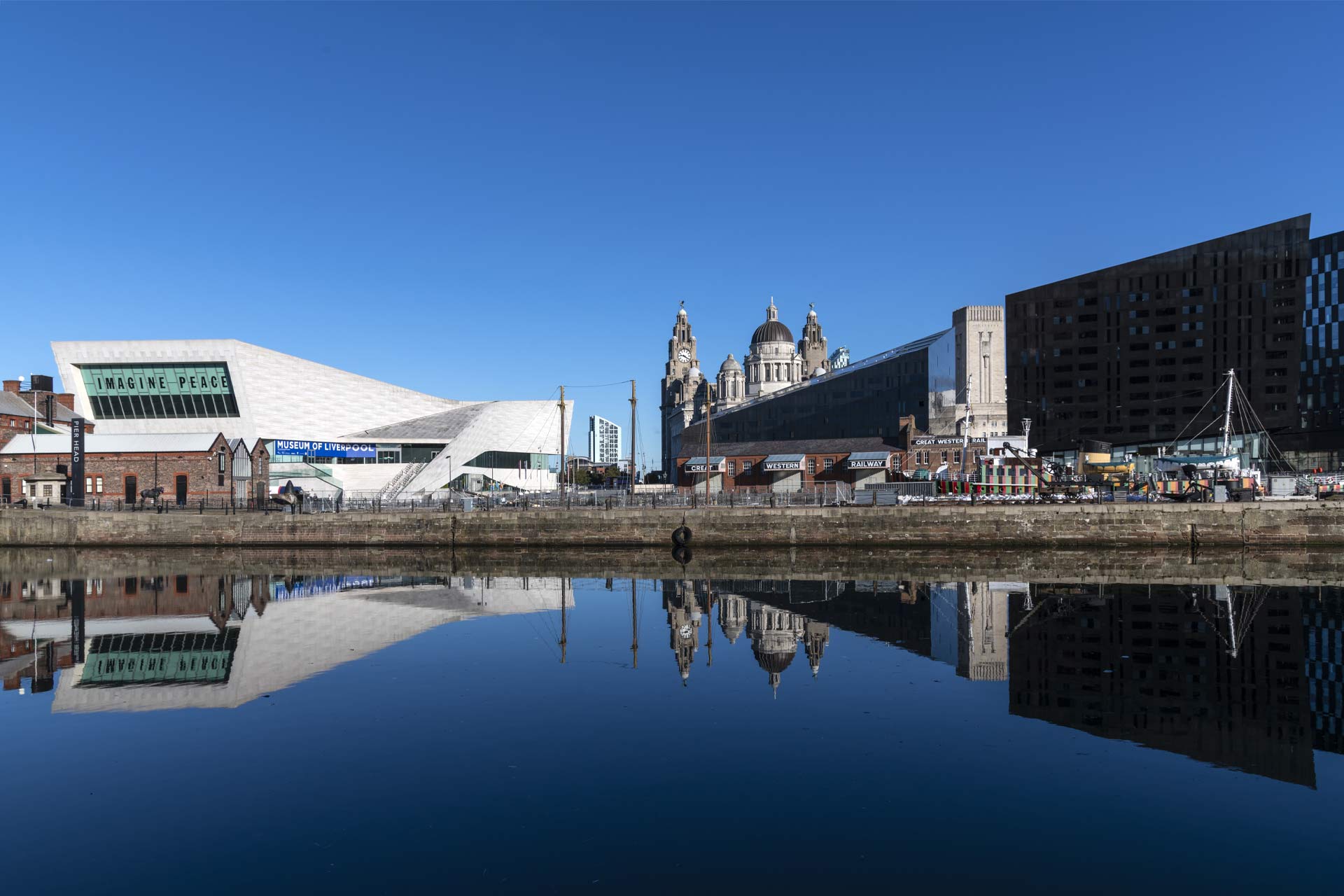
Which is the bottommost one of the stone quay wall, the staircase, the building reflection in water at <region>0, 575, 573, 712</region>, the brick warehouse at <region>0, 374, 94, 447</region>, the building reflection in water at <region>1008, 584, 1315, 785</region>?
the building reflection in water at <region>0, 575, 573, 712</region>

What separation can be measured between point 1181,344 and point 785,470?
54.2m

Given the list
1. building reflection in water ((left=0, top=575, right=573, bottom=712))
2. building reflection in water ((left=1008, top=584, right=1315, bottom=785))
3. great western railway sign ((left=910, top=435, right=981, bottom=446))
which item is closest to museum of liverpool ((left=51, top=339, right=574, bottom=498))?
great western railway sign ((left=910, top=435, right=981, bottom=446))

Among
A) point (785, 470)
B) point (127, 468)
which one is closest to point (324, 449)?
point (127, 468)

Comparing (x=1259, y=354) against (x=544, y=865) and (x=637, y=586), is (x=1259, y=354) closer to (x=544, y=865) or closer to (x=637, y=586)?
(x=637, y=586)

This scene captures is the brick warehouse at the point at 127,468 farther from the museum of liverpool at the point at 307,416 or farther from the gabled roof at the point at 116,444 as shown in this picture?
the museum of liverpool at the point at 307,416

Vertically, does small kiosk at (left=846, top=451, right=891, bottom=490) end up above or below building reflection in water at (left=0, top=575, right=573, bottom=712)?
above

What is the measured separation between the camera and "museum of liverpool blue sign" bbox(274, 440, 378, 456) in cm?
7388

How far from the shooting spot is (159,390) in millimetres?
72438

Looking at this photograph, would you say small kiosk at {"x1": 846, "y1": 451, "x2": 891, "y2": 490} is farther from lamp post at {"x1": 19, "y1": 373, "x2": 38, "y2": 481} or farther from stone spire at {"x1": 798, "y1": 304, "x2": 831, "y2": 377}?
stone spire at {"x1": 798, "y1": 304, "x2": 831, "y2": 377}

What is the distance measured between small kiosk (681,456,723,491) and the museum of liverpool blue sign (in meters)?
28.6

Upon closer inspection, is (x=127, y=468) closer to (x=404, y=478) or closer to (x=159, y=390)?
(x=159, y=390)

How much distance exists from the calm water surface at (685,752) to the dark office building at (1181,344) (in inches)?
3061

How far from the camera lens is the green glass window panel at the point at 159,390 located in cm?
7170

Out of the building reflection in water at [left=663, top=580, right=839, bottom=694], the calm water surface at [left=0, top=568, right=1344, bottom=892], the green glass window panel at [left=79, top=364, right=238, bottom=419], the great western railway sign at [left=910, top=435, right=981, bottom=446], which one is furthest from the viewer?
the green glass window panel at [left=79, top=364, right=238, bottom=419]
